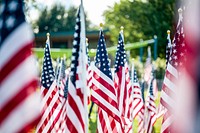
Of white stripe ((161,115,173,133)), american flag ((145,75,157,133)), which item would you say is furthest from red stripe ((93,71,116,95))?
american flag ((145,75,157,133))

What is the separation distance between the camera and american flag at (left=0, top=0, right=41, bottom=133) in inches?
197

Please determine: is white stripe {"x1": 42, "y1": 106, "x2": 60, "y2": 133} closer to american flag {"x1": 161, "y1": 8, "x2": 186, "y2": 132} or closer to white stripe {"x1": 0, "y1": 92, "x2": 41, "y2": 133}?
american flag {"x1": 161, "y1": 8, "x2": 186, "y2": 132}

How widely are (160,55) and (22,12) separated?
4464 cm

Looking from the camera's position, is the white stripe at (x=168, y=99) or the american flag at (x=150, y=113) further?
the american flag at (x=150, y=113)

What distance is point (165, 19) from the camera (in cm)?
4853

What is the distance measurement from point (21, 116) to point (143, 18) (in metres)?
46.1

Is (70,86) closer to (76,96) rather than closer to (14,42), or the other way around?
(76,96)

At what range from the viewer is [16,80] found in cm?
510

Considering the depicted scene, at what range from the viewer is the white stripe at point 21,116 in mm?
4980

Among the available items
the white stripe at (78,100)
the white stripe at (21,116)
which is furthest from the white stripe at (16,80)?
the white stripe at (78,100)

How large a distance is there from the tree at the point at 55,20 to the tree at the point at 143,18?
22.3 meters

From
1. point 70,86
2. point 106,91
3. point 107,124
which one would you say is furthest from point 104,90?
point 70,86

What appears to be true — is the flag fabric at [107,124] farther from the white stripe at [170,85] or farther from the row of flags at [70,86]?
the white stripe at [170,85]

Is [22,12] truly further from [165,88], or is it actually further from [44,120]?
[44,120]
